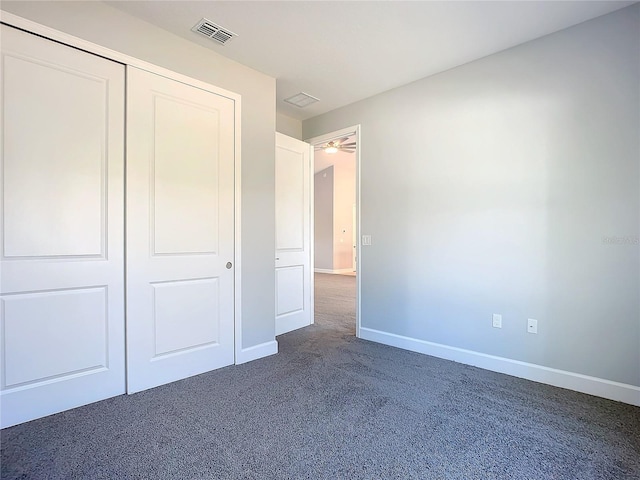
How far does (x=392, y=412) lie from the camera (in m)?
2.12

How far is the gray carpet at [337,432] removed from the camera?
1.59 meters

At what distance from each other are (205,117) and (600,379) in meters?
3.62

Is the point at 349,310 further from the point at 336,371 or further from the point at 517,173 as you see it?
the point at 517,173

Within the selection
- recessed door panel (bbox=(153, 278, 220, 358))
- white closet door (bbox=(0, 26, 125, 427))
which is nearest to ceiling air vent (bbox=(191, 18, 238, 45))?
white closet door (bbox=(0, 26, 125, 427))

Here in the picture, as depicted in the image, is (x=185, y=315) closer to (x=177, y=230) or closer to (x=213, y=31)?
(x=177, y=230)

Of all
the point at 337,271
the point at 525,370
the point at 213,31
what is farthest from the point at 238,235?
the point at 337,271

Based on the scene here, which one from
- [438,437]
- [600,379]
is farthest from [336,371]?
[600,379]

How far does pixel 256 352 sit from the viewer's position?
3.09m

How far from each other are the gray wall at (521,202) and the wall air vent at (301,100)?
72 centimetres

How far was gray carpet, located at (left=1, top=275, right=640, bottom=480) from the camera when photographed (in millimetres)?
1592

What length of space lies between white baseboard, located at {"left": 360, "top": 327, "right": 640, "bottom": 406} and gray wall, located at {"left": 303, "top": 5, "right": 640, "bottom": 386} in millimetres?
51

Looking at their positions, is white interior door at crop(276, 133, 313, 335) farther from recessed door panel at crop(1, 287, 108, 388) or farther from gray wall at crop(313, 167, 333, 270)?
gray wall at crop(313, 167, 333, 270)

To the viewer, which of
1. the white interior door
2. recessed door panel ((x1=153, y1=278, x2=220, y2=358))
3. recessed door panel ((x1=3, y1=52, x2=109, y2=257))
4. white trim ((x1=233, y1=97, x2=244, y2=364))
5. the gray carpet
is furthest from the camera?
the white interior door

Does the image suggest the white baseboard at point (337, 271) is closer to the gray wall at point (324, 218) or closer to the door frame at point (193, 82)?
the gray wall at point (324, 218)
